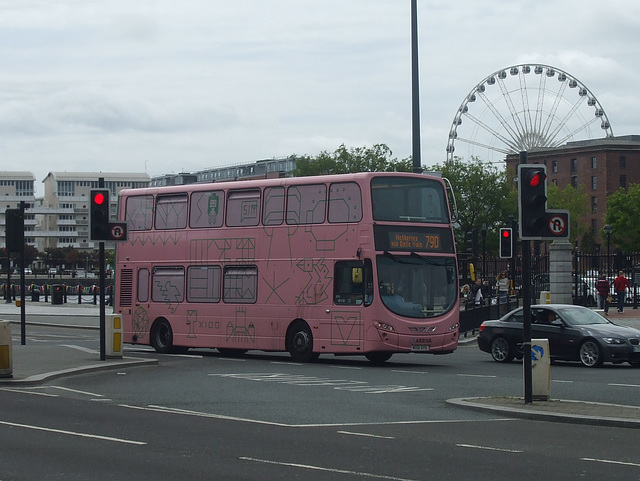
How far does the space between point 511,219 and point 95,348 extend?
15.3m

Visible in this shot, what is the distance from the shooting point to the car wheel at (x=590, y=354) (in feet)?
80.5

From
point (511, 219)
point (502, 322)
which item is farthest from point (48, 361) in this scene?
point (511, 219)

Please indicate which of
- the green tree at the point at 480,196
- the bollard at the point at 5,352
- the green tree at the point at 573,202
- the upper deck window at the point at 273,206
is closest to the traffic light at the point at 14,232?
the upper deck window at the point at 273,206

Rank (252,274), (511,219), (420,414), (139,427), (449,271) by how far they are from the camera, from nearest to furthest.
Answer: (139,427) → (420,414) → (449,271) → (252,274) → (511,219)

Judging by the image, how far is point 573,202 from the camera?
127 metres

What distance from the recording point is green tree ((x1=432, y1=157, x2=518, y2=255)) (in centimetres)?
9638

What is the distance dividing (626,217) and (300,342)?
9962 cm

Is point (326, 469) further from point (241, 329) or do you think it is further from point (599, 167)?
point (599, 167)

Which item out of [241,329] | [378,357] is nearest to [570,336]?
[378,357]

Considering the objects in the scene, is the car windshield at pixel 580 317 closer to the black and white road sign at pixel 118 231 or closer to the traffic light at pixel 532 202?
the black and white road sign at pixel 118 231

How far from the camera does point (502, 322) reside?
87.5 feet

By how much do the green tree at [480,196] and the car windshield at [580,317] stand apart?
229 feet

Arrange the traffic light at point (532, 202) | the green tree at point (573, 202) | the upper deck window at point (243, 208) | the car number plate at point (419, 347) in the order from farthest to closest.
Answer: the green tree at point (573, 202) < the upper deck window at point (243, 208) < the car number plate at point (419, 347) < the traffic light at point (532, 202)

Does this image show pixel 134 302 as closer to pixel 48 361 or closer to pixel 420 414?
pixel 48 361
